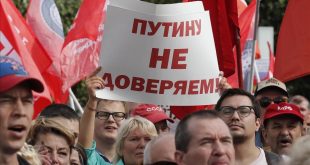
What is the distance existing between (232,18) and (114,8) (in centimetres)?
140

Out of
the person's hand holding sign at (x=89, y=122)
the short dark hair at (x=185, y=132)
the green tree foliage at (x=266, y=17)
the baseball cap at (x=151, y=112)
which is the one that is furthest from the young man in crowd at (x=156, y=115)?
the green tree foliage at (x=266, y=17)

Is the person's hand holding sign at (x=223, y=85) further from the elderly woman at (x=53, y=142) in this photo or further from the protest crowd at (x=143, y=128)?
the elderly woman at (x=53, y=142)

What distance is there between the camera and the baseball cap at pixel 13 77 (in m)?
5.78

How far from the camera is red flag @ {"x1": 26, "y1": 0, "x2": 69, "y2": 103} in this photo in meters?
12.5

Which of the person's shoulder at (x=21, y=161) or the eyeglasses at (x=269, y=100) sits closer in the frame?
the person's shoulder at (x=21, y=161)

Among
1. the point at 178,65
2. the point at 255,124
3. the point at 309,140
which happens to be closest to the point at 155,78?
the point at 178,65

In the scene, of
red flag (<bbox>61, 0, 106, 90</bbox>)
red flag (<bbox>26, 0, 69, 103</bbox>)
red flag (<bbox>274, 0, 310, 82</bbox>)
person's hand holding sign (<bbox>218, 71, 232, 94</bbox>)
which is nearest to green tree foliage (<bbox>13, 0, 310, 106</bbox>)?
red flag (<bbox>26, 0, 69, 103</bbox>)

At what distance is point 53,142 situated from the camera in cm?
762

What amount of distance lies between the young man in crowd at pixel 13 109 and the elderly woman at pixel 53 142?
5.54 ft

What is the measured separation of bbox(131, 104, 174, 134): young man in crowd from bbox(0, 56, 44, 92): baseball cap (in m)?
4.01

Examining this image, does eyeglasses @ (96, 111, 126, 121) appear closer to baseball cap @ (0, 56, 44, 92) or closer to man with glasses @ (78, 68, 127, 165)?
man with glasses @ (78, 68, 127, 165)

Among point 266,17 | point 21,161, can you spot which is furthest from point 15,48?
point 266,17

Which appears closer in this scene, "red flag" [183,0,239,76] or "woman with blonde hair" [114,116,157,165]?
"woman with blonde hair" [114,116,157,165]

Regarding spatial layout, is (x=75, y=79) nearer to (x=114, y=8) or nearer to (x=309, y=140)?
(x=114, y=8)
